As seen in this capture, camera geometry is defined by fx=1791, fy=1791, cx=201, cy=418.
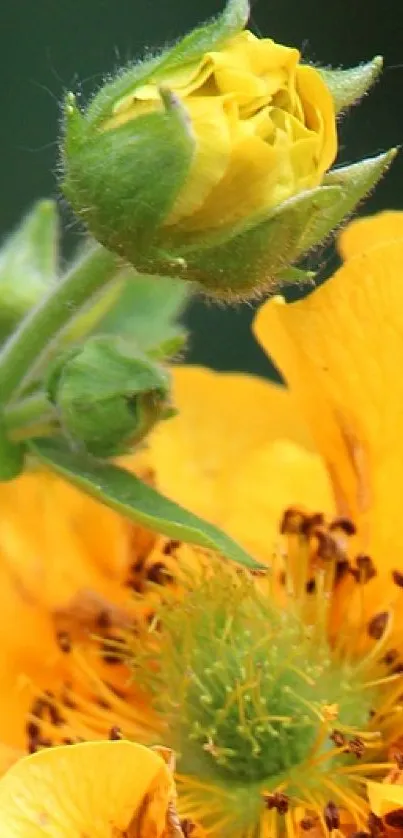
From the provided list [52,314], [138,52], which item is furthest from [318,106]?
[138,52]

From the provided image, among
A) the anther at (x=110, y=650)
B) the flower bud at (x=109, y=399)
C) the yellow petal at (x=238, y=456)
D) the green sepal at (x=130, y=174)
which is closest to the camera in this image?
the green sepal at (x=130, y=174)

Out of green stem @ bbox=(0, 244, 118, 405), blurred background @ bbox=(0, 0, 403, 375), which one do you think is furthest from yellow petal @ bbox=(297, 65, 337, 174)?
blurred background @ bbox=(0, 0, 403, 375)

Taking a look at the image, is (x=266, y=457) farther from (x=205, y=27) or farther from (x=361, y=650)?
(x=205, y=27)

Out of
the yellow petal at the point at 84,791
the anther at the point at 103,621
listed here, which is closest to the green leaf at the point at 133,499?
the yellow petal at the point at 84,791

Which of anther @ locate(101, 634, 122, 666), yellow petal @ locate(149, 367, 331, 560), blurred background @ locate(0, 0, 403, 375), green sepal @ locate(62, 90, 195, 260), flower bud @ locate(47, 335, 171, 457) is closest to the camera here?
green sepal @ locate(62, 90, 195, 260)

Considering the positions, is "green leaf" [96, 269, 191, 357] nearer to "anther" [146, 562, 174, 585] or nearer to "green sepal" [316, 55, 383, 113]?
"anther" [146, 562, 174, 585]

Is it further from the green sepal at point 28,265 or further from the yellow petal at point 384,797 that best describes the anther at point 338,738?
the green sepal at point 28,265

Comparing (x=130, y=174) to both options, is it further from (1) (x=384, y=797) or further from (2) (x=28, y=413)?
(1) (x=384, y=797)

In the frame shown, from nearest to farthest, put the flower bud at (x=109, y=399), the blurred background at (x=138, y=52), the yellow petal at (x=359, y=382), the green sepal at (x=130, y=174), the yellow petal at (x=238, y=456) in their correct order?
the green sepal at (x=130, y=174) → the flower bud at (x=109, y=399) → the yellow petal at (x=359, y=382) → the yellow petal at (x=238, y=456) → the blurred background at (x=138, y=52)

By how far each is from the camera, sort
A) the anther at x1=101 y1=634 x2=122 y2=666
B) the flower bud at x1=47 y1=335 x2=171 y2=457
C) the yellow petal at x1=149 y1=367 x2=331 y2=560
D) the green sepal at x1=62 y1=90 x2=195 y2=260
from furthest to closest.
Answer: the yellow petal at x1=149 y1=367 x2=331 y2=560 < the anther at x1=101 y1=634 x2=122 y2=666 < the flower bud at x1=47 y1=335 x2=171 y2=457 < the green sepal at x1=62 y1=90 x2=195 y2=260
